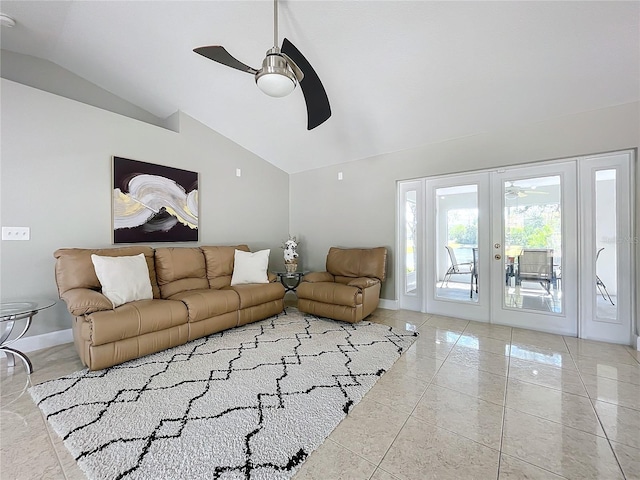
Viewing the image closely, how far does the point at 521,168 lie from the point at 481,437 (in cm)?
306

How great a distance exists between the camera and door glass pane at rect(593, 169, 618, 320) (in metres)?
2.79

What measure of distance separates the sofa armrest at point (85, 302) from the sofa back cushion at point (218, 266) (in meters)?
1.33

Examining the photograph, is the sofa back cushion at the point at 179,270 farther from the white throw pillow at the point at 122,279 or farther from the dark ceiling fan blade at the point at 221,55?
the dark ceiling fan blade at the point at 221,55

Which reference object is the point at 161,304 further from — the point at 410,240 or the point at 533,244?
the point at 533,244

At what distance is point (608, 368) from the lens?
7.41ft

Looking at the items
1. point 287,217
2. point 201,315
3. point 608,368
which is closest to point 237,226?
point 287,217

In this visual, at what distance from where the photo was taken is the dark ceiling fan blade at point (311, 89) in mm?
1921

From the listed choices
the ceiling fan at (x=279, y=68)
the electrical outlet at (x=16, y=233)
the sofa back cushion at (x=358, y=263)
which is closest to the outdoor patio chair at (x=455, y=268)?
the sofa back cushion at (x=358, y=263)

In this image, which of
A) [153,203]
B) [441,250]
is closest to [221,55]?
[153,203]

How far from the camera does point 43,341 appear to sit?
2740 millimetres

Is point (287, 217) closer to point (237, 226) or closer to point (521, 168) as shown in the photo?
point (237, 226)

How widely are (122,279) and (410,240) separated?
3627 millimetres

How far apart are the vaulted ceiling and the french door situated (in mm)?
709

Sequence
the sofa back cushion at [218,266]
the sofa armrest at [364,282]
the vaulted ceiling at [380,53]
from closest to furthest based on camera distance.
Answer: the vaulted ceiling at [380,53] → the sofa armrest at [364,282] → the sofa back cushion at [218,266]
